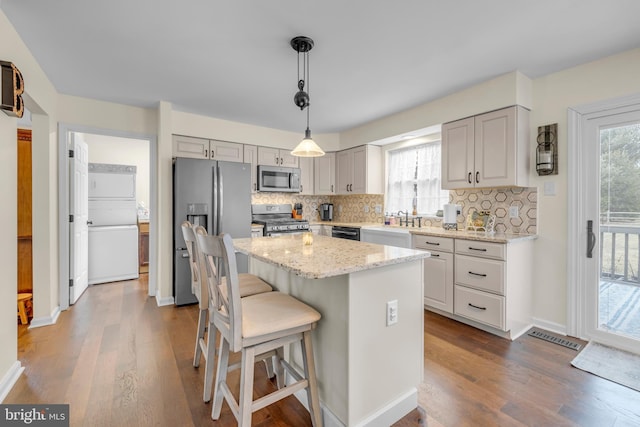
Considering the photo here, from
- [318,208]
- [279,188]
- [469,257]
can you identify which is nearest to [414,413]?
[469,257]

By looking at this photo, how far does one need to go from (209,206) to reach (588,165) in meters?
3.80

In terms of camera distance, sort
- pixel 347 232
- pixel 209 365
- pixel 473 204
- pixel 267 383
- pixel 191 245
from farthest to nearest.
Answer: pixel 347 232, pixel 473 204, pixel 267 383, pixel 191 245, pixel 209 365

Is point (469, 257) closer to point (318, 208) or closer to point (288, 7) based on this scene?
point (288, 7)

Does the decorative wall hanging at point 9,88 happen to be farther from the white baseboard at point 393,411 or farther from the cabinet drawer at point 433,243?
the cabinet drawer at point 433,243

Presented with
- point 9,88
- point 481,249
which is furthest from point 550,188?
point 9,88

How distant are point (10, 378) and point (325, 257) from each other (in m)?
2.22

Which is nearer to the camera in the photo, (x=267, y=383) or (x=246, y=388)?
(x=246, y=388)

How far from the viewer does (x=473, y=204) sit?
336cm

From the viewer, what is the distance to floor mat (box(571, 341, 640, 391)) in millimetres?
1951

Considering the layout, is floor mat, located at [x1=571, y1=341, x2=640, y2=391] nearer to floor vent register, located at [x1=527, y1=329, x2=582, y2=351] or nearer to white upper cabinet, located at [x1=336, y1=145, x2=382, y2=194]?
floor vent register, located at [x1=527, y1=329, x2=582, y2=351]

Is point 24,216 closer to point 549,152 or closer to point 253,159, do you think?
point 253,159

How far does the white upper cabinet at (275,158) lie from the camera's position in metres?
4.39

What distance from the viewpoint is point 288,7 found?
1.80 metres

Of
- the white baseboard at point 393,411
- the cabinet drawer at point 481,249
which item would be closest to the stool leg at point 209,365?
the white baseboard at point 393,411
